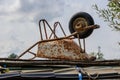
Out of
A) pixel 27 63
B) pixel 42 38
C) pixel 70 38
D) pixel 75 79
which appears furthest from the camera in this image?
pixel 42 38

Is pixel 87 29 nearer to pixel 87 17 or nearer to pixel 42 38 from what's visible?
pixel 87 17

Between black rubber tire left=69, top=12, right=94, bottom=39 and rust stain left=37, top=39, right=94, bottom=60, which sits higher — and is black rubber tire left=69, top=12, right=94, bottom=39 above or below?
above

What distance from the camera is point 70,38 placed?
1177cm

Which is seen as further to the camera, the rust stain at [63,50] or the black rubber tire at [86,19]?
the black rubber tire at [86,19]

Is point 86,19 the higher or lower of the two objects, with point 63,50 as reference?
higher

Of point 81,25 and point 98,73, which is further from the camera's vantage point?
point 81,25

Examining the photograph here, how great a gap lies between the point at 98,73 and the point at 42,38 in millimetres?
5211

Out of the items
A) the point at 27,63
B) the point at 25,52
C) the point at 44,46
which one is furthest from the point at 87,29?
the point at 27,63

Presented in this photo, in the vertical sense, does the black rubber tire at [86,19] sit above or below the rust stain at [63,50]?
above

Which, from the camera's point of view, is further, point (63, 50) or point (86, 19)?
point (86, 19)

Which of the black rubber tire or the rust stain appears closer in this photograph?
the rust stain

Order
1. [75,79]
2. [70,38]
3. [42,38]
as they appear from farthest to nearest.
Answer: [42,38] → [70,38] → [75,79]

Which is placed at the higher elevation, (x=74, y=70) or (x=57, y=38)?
(x=57, y=38)

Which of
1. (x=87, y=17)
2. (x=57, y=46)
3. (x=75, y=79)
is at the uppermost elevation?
(x=87, y=17)
